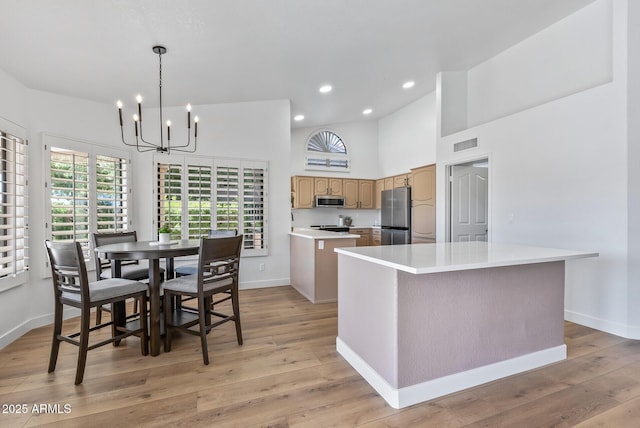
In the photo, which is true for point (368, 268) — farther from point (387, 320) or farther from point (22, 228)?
point (22, 228)

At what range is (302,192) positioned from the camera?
21.7ft

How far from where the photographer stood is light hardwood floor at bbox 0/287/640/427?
1.67 meters

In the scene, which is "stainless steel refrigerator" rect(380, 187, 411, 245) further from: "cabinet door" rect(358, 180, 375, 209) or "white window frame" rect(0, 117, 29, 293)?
"white window frame" rect(0, 117, 29, 293)

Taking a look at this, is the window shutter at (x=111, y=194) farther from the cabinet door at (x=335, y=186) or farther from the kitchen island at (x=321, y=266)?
the cabinet door at (x=335, y=186)

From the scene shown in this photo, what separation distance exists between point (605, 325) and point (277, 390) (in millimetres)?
3088

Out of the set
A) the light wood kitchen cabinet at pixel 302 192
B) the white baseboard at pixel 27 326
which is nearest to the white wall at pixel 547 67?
the light wood kitchen cabinet at pixel 302 192

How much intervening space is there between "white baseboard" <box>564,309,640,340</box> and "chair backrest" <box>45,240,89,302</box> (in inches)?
171

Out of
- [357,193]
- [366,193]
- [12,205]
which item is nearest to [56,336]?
[12,205]

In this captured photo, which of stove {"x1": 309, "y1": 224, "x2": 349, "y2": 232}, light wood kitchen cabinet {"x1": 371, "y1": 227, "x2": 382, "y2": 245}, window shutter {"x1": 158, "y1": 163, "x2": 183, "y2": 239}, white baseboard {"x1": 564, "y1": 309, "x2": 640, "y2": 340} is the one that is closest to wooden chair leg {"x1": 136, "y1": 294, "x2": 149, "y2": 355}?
window shutter {"x1": 158, "y1": 163, "x2": 183, "y2": 239}

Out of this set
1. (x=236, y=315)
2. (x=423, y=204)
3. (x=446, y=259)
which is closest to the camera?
(x=446, y=259)

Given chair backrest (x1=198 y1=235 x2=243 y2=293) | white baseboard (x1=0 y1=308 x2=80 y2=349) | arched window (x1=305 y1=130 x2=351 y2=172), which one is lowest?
white baseboard (x1=0 y1=308 x2=80 y2=349)

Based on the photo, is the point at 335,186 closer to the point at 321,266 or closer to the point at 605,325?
the point at 321,266

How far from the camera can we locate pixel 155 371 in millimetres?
2184

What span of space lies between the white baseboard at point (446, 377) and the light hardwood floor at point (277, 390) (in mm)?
45
